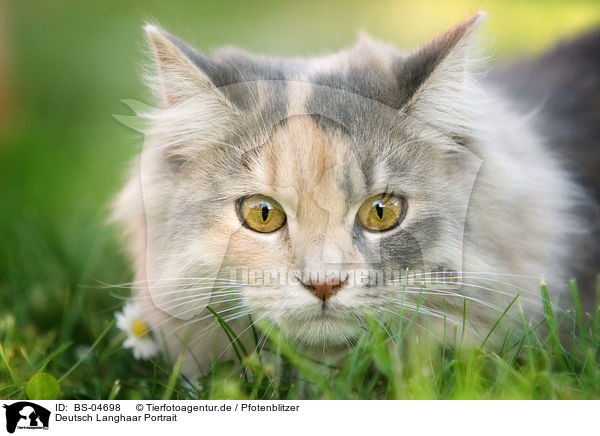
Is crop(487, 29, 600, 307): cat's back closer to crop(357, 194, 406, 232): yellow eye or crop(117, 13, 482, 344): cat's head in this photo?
crop(117, 13, 482, 344): cat's head

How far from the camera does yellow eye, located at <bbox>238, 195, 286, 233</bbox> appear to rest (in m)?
1.50

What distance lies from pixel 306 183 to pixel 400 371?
0.52m

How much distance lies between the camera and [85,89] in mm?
3498

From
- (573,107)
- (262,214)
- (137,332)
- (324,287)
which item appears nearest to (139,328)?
(137,332)

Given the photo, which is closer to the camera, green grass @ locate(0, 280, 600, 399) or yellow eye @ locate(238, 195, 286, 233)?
green grass @ locate(0, 280, 600, 399)

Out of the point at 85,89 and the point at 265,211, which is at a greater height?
the point at 85,89

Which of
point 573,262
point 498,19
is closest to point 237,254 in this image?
point 573,262

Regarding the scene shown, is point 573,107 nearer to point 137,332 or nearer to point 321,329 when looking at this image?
point 321,329

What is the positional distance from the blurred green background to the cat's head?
294 millimetres

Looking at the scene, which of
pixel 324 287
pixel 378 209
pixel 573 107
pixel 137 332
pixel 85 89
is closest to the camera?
pixel 324 287
